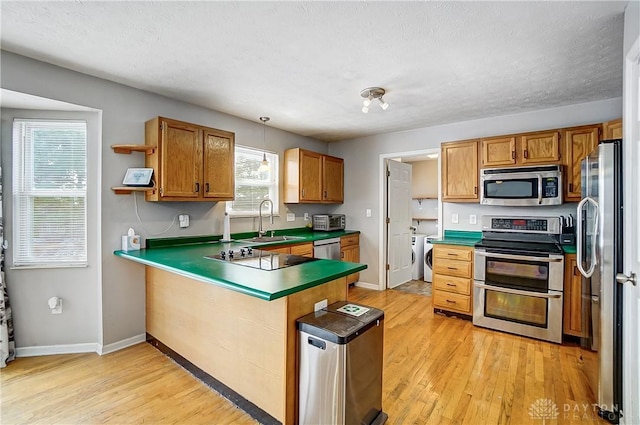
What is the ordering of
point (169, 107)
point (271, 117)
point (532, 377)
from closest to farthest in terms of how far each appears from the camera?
1. point (532, 377)
2. point (169, 107)
3. point (271, 117)

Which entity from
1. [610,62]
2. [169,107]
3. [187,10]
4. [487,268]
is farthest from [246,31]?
[487,268]

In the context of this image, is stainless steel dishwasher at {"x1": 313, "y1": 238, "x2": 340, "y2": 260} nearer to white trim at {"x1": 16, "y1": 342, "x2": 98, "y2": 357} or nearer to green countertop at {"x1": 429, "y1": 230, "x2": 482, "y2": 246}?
green countertop at {"x1": 429, "y1": 230, "x2": 482, "y2": 246}

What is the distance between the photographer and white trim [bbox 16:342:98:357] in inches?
105

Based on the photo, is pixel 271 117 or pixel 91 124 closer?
pixel 91 124

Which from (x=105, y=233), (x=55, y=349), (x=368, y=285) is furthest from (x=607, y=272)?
(x=55, y=349)

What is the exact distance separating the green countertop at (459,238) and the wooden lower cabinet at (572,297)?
35.5 inches

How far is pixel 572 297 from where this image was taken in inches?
118

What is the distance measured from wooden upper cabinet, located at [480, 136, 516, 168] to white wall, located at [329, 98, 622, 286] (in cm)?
31

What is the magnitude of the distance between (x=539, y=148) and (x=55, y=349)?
521 cm

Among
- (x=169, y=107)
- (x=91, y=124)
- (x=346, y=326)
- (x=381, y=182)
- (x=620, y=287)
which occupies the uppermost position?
(x=169, y=107)

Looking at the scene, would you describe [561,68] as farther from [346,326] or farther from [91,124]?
[91,124]

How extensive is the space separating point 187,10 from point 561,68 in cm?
286

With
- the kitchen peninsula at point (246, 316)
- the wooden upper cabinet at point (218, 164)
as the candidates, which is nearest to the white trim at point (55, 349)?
the kitchen peninsula at point (246, 316)

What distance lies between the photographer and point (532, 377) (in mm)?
2391
